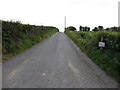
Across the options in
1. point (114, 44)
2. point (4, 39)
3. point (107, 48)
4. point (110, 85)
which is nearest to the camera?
point (110, 85)

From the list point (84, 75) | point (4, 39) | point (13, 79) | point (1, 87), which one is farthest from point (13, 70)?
point (4, 39)

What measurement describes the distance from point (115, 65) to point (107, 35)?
7.95 ft

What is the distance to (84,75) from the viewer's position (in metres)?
3.75

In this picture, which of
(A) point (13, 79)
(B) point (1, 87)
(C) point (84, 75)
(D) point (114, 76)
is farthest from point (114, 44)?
(B) point (1, 87)

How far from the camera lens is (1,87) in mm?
2844

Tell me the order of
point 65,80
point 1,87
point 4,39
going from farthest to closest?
point 4,39 < point 65,80 < point 1,87

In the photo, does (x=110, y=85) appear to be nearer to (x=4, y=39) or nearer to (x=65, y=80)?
(x=65, y=80)

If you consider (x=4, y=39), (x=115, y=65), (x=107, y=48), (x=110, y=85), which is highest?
(x=4, y=39)

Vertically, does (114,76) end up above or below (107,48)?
below

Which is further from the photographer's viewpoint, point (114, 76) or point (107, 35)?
point (107, 35)

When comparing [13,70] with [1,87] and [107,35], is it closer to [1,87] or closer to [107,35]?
[1,87]

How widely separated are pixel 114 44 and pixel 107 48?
593 millimetres

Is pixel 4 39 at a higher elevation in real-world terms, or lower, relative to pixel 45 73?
higher

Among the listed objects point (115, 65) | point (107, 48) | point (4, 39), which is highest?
point (4, 39)
